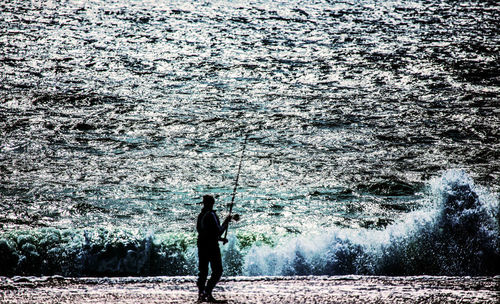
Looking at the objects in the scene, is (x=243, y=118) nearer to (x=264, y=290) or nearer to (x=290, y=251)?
(x=290, y=251)

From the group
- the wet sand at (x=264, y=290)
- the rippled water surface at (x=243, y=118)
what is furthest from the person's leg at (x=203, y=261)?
the rippled water surface at (x=243, y=118)

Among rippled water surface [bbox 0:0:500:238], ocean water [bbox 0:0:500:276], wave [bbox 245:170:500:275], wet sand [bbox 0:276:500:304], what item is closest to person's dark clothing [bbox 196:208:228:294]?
wet sand [bbox 0:276:500:304]

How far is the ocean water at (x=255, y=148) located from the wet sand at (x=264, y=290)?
45.8 inches

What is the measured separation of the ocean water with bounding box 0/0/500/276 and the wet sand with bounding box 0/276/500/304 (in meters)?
1.16

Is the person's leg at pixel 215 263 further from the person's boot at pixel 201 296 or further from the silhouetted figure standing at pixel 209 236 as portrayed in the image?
the person's boot at pixel 201 296

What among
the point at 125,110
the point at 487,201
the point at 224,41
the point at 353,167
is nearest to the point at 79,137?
the point at 125,110

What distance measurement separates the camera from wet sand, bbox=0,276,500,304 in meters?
11.3

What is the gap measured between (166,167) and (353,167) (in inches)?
244

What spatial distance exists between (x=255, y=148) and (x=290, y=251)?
804cm

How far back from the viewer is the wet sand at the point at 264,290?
1132cm

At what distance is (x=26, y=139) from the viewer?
22297 mm

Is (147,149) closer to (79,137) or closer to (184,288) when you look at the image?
(79,137)

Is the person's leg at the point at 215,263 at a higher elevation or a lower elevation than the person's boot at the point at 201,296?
higher

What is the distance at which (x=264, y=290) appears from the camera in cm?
1201
